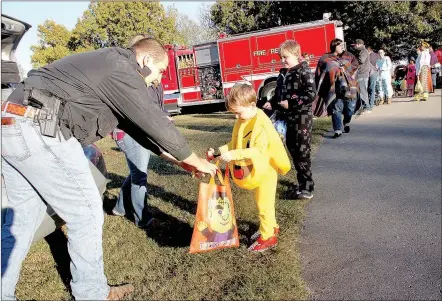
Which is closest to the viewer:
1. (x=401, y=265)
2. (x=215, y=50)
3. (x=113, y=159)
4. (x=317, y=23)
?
(x=401, y=265)

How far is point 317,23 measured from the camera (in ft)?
48.6

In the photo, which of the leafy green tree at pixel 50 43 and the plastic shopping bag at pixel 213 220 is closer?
the plastic shopping bag at pixel 213 220

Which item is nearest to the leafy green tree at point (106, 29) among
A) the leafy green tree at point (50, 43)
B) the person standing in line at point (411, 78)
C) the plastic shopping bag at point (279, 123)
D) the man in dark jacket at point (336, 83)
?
the leafy green tree at point (50, 43)

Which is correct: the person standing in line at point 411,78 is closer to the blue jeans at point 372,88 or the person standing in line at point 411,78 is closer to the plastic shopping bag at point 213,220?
the blue jeans at point 372,88

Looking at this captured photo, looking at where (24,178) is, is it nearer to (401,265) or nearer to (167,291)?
(167,291)

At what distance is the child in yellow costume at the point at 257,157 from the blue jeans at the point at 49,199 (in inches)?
46.5

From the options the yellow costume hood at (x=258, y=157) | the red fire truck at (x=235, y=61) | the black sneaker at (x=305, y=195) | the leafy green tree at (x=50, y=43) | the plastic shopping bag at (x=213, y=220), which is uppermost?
the leafy green tree at (x=50, y=43)

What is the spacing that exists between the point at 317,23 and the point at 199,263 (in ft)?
43.2

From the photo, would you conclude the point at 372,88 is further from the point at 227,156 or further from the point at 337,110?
the point at 227,156

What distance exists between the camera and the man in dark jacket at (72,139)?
233cm

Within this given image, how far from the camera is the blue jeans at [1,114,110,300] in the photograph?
7.77 feet

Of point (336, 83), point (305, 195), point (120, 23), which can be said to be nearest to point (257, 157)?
point (305, 195)

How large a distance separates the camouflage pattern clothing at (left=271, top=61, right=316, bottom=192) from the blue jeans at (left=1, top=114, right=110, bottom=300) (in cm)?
270

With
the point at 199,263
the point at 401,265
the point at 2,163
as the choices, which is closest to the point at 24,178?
the point at 2,163
